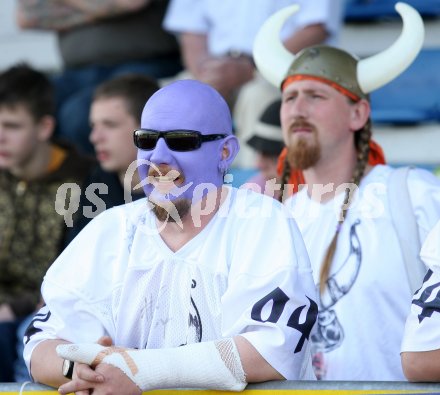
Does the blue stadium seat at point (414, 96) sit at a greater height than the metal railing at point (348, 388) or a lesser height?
greater

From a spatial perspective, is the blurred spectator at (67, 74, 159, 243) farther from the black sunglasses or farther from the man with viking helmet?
the black sunglasses

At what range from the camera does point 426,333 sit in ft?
10.5

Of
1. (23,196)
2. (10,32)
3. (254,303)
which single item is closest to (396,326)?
(254,303)

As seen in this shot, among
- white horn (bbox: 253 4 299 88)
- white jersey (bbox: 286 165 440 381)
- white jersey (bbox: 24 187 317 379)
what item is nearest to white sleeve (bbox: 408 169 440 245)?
white jersey (bbox: 286 165 440 381)

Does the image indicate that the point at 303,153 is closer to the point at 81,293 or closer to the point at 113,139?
the point at 113,139

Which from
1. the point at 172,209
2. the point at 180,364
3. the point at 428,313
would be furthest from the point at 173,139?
the point at 428,313

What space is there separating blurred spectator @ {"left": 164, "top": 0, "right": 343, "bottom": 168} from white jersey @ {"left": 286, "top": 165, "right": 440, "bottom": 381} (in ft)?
5.88

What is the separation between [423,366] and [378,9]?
378 cm

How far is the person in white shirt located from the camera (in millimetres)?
3160

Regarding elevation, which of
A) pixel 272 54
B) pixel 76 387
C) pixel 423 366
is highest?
pixel 272 54

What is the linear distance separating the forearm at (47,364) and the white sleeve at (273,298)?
460 millimetres

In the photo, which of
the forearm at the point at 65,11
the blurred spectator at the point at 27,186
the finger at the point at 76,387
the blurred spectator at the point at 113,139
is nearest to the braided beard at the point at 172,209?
the finger at the point at 76,387

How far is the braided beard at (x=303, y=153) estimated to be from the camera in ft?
15.0

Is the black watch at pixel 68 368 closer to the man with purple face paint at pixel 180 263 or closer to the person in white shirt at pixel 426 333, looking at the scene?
the man with purple face paint at pixel 180 263
